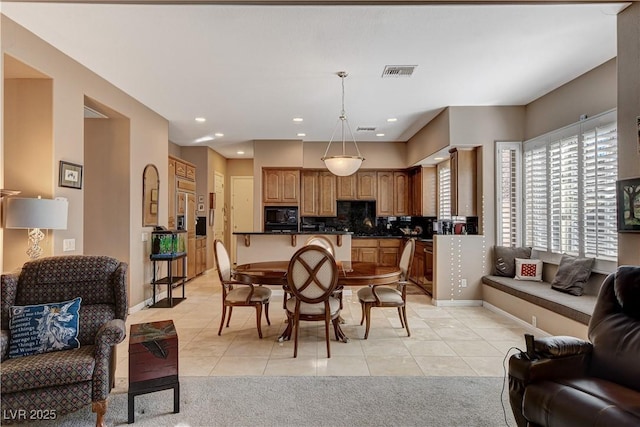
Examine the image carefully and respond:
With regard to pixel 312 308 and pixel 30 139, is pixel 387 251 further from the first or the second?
pixel 30 139

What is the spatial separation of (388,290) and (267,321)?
148cm

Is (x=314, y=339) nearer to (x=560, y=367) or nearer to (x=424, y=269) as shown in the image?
(x=560, y=367)

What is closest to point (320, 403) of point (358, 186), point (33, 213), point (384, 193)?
point (33, 213)

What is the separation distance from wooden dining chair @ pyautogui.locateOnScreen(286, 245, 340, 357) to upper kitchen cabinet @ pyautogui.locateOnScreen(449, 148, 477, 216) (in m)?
2.85

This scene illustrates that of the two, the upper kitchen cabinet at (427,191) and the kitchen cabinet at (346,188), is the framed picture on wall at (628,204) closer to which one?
the upper kitchen cabinet at (427,191)

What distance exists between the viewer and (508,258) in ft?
16.0

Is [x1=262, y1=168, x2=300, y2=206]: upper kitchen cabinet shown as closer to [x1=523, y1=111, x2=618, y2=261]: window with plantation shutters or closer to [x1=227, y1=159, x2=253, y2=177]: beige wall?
[x1=227, y1=159, x2=253, y2=177]: beige wall

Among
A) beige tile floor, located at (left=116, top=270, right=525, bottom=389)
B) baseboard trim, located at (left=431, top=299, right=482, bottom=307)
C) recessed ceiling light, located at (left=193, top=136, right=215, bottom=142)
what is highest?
recessed ceiling light, located at (left=193, top=136, right=215, bottom=142)

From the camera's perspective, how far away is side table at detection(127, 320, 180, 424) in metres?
2.24

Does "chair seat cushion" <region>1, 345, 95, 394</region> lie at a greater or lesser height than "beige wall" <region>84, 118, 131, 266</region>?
lesser

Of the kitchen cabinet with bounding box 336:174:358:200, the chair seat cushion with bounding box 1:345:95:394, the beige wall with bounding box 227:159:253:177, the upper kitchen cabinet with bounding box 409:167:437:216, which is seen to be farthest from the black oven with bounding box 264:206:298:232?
the chair seat cushion with bounding box 1:345:95:394

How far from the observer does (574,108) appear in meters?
4.02

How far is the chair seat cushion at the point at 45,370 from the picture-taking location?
1.99 meters

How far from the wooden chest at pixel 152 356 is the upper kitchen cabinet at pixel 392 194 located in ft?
19.4
